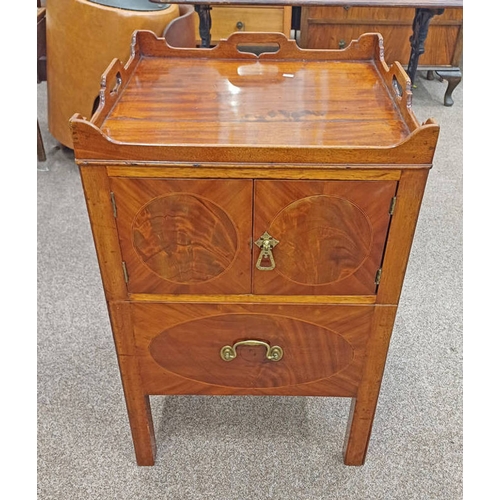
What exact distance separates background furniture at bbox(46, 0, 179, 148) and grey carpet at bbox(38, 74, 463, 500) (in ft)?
2.65

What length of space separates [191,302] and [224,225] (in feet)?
0.55

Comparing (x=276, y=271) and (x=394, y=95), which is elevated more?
(x=394, y=95)

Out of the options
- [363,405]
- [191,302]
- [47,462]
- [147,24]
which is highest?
[147,24]

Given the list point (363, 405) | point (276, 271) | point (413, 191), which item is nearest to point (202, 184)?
point (276, 271)

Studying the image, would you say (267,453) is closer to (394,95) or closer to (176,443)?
(176,443)

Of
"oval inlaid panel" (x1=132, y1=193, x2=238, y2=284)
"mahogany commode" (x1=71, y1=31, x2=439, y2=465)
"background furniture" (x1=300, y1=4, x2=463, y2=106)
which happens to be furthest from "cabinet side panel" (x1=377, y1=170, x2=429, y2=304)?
"background furniture" (x1=300, y1=4, x2=463, y2=106)

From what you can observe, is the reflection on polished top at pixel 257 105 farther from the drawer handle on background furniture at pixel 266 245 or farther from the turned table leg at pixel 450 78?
the turned table leg at pixel 450 78

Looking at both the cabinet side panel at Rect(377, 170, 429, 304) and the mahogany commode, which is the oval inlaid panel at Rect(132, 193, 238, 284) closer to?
the mahogany commode

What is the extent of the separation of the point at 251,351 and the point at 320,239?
0.27 m

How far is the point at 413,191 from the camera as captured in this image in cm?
78

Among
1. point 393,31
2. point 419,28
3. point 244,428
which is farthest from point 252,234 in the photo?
point 393,31

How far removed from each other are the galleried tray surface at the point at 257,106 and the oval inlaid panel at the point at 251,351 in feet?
1.04

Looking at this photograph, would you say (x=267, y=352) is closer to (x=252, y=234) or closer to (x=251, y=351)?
(x=251, y=351)

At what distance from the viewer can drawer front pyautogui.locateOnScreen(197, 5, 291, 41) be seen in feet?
9.37
